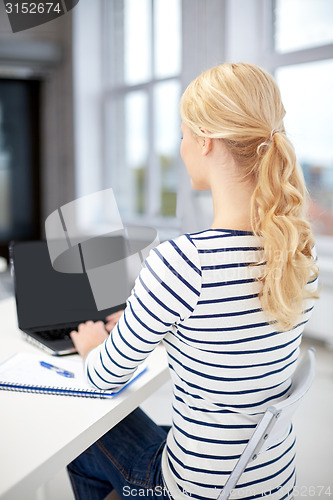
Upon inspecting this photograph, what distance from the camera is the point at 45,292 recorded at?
45.8 inches

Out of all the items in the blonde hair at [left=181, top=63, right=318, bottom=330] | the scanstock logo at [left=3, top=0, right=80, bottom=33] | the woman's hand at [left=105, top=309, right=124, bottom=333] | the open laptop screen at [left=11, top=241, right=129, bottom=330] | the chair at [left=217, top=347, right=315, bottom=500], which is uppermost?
the scanstock logo at [left=3, top=0, right=80, bottom=33]

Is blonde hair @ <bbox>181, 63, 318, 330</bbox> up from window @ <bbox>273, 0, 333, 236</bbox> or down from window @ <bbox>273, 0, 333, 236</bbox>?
down

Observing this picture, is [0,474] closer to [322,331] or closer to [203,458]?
[203,458]

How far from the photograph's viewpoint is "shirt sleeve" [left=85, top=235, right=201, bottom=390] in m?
0.72

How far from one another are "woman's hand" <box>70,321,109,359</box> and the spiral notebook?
0.03 metres

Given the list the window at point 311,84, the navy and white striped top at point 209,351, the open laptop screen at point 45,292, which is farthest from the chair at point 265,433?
the window at point 311,84

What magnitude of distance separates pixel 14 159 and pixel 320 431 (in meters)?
4.30

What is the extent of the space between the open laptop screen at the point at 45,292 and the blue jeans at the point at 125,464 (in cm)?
32

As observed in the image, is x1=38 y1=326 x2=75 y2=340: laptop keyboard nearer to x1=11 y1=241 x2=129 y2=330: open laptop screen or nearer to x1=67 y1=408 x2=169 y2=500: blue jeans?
x1=11 y1=241 x2=129 y2=330: open laptop screen

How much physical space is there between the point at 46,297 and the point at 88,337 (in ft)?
0.76

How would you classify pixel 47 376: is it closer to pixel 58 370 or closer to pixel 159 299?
pixel 58 370

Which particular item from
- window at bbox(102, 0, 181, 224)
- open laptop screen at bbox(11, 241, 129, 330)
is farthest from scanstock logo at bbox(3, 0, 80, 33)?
window at bbox(102, 0, 181, 224)

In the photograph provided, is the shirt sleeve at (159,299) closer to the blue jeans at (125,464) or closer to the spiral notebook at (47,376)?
the spiral notebook at (47,376)

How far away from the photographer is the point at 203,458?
2.54ft
